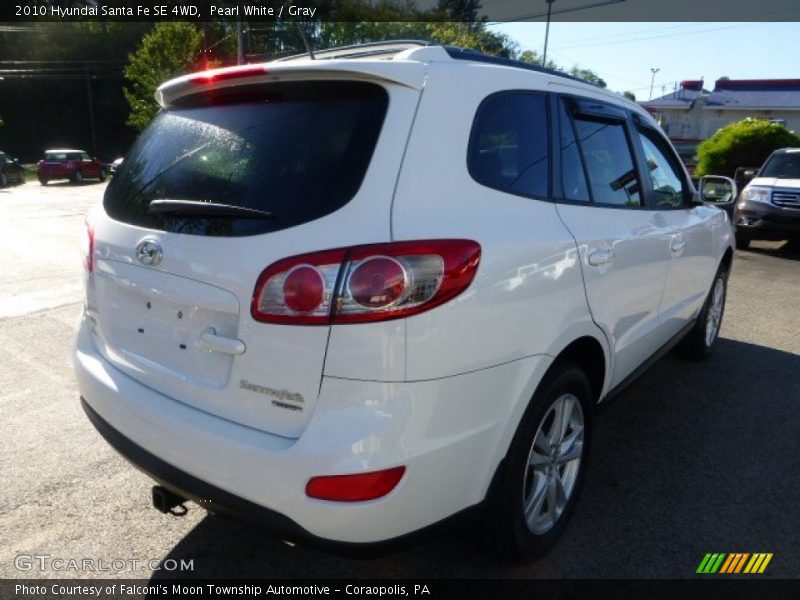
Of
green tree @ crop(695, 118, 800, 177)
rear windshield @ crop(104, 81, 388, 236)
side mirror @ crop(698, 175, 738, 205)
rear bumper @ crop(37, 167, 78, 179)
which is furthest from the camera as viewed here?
rear bumper @ crop(37, 167, 78, 179)

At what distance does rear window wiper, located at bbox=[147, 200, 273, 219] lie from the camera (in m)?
1.94

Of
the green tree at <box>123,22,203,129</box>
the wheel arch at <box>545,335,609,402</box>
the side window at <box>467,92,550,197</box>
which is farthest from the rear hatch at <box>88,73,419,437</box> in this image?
the green tree at <box>123,22,203,129</box>

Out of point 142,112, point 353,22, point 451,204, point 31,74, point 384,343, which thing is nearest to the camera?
point 384,343

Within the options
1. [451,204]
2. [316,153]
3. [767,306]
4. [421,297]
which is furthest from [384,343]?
[767,306]

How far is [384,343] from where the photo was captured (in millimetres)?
1771

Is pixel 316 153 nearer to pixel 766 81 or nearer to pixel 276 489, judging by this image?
pixel 276 489

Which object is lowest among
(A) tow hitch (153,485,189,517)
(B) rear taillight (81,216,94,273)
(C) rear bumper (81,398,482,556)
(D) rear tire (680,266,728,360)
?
(D) rear tire (680,266,728,360)

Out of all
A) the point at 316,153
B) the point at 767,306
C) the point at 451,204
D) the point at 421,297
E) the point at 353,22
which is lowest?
the point at 767,306

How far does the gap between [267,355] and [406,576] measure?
1174 millimetres

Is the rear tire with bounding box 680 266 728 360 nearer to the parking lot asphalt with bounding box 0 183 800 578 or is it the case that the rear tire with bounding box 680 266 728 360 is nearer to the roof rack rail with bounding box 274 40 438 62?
the parking lot asphalt with bounding box 0 183 800 578

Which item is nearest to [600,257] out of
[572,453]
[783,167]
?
[572,453]

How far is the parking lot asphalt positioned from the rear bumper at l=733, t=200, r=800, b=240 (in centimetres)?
598

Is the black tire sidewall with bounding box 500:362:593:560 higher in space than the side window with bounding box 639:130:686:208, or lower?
lower

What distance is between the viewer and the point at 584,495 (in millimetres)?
3084
